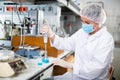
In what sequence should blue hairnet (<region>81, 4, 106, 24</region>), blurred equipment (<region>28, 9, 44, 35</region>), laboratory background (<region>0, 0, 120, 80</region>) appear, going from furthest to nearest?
blurred equipment (<region>28, 9, 44, 35</region>) < blue hairnet (<region>81, 4, 106, 24</region>) < laboratory background (<region>0, 0, 120, 80</region>)

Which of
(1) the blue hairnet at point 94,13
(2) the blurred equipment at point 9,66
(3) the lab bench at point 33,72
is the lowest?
(3) the lab bench at point 33,72

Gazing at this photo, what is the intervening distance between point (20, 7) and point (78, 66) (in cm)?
156

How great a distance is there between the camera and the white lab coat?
1.60 metres

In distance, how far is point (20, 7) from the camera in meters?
2.88

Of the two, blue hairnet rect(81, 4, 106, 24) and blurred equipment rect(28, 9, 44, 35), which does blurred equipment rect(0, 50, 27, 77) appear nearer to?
blue hairnet rect(81, 4, 106, 24)

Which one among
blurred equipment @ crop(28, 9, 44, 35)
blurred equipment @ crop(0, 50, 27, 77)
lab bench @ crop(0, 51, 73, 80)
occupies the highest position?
blurred equipment @ crop(28, 9, 44, 35)

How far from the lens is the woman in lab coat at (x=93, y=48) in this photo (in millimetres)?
1607

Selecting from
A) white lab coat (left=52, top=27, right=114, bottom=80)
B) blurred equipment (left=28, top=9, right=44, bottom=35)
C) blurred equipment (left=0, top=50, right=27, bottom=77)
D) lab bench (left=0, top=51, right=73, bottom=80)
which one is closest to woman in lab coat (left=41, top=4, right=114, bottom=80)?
white lab coat (left=52, top=27, right=114, bottom=80)

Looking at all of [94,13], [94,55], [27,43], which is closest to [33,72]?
[94,55]

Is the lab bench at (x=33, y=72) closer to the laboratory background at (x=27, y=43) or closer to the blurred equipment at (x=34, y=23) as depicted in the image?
the laboratory background at (x=27, y=43)

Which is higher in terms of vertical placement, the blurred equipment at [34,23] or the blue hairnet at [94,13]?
the blue hairnet at [94,13]

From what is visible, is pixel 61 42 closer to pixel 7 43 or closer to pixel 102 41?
pixel 102 41

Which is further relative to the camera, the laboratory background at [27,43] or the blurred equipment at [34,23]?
the blurred equipment at [34,23]

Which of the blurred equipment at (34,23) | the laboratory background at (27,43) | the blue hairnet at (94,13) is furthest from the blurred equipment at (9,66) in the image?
the blurred equipment at (34,23)
